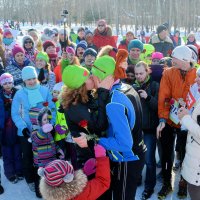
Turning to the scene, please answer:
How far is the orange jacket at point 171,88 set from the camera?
10.2 feet

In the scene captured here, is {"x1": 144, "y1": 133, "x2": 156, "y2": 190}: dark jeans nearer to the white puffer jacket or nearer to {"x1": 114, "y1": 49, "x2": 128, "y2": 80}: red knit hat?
the white puffer jacket

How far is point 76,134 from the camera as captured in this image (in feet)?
7.47

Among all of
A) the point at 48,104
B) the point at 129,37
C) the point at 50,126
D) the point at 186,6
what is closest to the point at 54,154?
the point at 50,126

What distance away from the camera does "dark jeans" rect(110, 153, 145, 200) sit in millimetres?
2328

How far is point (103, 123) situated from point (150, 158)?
1.48 metres

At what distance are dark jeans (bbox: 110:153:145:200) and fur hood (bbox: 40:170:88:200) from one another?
505mm

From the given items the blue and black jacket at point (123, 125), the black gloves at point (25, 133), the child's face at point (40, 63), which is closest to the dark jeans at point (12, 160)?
the black gloves at point (25, 133)

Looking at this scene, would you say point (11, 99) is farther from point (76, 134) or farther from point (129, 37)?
point (129, 37)

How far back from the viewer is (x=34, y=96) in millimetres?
3588

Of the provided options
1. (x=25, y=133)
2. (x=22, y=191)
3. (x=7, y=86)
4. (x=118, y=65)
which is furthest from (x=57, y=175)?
(x=7, y=86)

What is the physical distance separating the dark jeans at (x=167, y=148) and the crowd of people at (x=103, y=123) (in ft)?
0.04

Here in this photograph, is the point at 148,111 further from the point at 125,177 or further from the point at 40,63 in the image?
the point at 40,63

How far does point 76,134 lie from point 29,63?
113 inches

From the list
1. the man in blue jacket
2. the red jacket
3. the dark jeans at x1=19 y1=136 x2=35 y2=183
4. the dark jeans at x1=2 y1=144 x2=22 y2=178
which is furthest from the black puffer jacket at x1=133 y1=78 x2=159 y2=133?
the dark jeans at x1=2 y1=144 x2=22 y2=178
